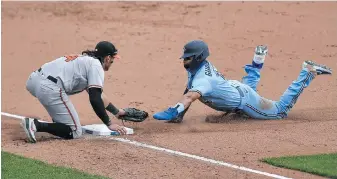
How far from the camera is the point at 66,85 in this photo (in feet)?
36.2

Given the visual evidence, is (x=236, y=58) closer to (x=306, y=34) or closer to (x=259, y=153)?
(x=306, y=34)

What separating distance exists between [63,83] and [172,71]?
174 inches

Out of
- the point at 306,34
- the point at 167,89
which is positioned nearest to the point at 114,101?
the point at 167,89

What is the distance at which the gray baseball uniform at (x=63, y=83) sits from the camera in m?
11.0

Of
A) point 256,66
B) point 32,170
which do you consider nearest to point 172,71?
point 256,66

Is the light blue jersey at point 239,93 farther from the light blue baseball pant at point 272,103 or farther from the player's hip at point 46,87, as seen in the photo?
the player's hip at point 46,87

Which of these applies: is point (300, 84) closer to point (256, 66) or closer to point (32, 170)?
point (256, 66)

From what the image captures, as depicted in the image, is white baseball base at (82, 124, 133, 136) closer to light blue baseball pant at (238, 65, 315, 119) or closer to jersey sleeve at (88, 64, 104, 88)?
jersey sleeve at (88, 64, 104, 88)

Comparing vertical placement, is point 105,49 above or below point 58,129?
above

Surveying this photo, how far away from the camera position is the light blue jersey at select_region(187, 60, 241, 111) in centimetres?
1144

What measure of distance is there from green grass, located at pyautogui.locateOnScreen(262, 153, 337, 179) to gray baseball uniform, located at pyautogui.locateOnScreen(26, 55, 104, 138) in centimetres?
226

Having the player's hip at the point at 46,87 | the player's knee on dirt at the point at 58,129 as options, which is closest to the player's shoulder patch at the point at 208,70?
the player's knee on dirt at the point at 58,129

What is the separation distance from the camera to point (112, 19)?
18.2m

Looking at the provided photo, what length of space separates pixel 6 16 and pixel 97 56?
8174mm
